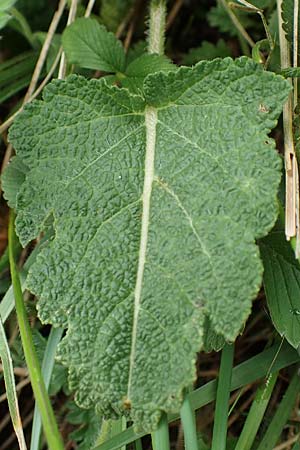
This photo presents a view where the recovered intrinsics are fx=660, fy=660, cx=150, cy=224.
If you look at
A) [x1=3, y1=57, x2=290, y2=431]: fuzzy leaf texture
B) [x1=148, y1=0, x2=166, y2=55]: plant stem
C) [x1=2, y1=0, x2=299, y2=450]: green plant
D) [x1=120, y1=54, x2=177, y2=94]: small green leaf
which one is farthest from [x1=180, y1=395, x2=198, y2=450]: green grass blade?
[x1=148, y1=0, x2=166, y2=55]: plant stem

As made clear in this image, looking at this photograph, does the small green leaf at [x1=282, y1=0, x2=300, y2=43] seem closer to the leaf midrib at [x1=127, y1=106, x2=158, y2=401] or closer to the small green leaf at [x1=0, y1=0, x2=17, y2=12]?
the leaf midrib at [x1=127, y1=106, x2=158, y2=401]

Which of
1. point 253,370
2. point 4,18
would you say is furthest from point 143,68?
point 253,370

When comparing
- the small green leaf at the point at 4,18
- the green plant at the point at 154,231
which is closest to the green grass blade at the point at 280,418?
the green plant at the point at 154,231

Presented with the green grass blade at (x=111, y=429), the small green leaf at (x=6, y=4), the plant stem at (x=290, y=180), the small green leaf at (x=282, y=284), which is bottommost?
the green grass blade at (x=111, y=429)

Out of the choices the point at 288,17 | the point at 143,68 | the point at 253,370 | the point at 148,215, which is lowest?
the point at 253,370

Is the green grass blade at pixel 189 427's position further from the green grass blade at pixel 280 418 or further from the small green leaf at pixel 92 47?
the small green leaf at pixel 92 47

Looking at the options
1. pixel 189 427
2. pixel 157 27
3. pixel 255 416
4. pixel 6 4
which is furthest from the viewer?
pixel 157 27

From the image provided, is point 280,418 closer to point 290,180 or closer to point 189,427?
point 189,427
